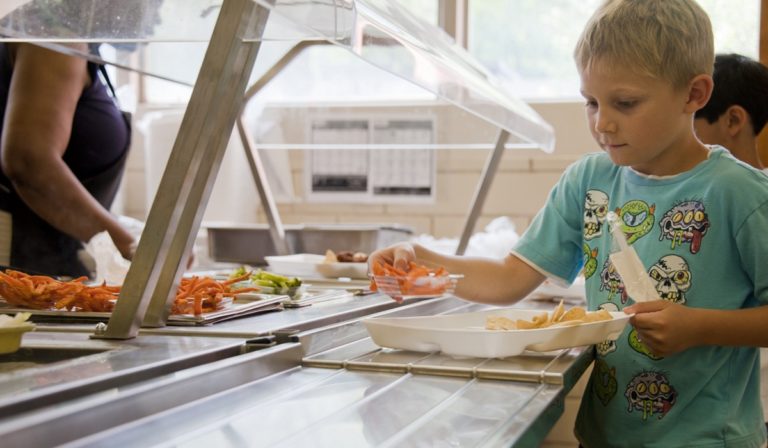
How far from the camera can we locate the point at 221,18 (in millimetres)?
1007

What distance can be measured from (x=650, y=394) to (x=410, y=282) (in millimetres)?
400

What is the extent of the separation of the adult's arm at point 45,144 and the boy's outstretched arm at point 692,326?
1.16 metres

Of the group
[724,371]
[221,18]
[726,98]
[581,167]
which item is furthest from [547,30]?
[221,18]

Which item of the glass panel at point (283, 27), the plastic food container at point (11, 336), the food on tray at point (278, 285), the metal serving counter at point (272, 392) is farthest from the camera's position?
the food on tray at point (278, 285)

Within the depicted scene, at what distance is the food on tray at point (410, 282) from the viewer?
117 centimetres

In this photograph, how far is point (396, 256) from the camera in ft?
4.35

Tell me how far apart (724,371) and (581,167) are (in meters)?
0.41

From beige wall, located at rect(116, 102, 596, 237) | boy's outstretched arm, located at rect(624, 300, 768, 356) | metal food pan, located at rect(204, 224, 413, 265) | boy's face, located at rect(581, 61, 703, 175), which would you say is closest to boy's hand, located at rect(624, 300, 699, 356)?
boy's outstretched arm, located at rect(624, 300, 768, 356)

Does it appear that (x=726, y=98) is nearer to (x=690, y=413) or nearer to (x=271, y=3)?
(x=690, y=413)

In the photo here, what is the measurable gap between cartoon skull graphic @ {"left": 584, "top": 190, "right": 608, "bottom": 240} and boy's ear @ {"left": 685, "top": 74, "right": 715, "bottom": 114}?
0.66 feet

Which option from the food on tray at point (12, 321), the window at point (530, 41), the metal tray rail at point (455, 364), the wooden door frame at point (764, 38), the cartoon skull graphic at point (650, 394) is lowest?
the cartoon skull graphic at point (650, 394)

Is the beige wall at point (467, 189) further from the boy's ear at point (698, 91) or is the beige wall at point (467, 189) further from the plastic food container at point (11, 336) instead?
the plastic food container at point (11, 336)

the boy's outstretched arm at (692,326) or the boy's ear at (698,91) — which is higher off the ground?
the boy's ear at (698,91)

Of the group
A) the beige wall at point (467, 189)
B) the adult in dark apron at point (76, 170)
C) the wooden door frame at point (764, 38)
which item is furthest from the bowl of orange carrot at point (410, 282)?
the beige wall at point (467, 189)
